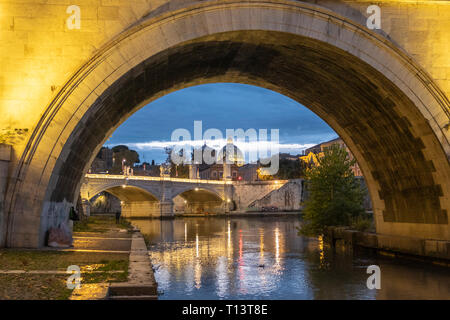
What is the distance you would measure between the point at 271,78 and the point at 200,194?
82546 millimetres

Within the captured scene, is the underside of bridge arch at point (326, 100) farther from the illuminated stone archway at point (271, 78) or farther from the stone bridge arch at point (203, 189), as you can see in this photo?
the stone bridge arch at point (203, 189)

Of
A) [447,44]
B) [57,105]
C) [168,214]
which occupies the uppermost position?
[447,44]

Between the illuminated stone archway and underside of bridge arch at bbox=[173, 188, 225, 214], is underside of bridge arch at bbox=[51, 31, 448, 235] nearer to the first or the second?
the illuminated stone archway

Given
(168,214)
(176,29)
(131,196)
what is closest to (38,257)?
(176,29)

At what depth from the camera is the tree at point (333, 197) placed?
79.4 feet

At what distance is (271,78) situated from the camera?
61.0ft

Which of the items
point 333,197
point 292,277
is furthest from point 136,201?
point 292,277

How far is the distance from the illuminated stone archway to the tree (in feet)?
18.5

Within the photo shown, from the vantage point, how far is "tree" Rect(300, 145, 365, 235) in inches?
952

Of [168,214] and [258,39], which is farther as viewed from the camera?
[168,214]

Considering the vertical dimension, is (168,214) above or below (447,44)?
below
